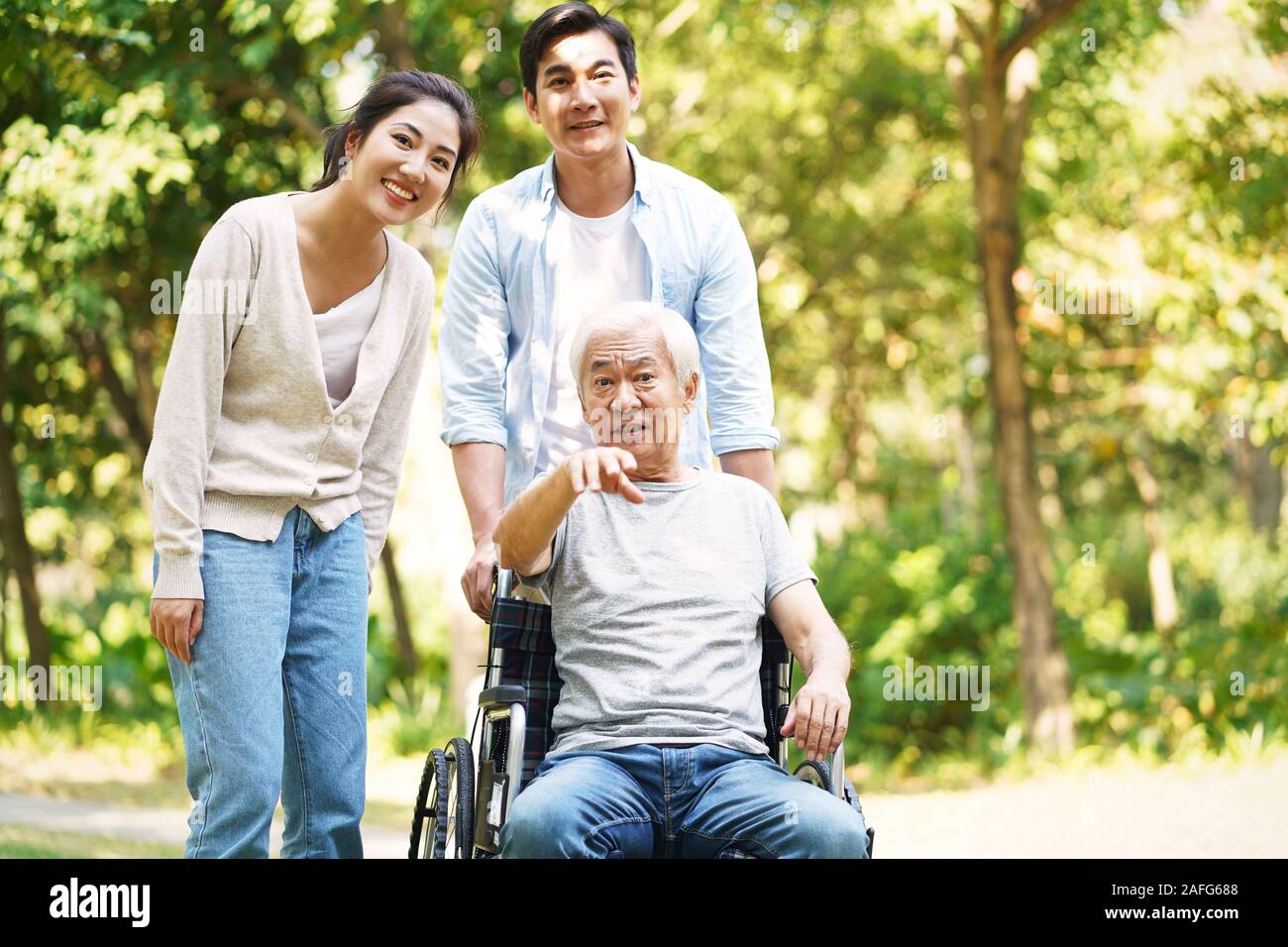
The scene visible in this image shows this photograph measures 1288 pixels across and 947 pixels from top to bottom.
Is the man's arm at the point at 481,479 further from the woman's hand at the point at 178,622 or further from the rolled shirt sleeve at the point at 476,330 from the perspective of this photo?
the woman's hand at the point at 178,622

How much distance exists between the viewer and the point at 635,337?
2.67m

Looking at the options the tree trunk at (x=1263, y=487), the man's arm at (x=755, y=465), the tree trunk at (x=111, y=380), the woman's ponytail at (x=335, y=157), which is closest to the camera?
the woman's ponytail at (x=335, y=157)

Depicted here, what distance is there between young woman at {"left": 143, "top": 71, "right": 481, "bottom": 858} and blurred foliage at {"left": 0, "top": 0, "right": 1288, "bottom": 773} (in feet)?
6.84

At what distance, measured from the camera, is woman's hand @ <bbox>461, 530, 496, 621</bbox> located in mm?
2846

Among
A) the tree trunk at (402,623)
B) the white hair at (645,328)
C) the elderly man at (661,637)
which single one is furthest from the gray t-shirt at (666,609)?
the tree trunk at (402,623)

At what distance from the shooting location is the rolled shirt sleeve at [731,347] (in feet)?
10.1

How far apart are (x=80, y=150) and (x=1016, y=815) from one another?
5580mm

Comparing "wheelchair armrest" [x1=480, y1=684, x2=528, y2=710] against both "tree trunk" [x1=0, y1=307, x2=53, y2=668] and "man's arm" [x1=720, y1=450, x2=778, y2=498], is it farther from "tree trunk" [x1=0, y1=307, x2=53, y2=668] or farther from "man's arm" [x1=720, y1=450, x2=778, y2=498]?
"tree trunk" [x1=0, y1=307, x2=53, y2=668]

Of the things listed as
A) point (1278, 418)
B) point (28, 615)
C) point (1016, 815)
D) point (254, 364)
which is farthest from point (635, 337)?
point (28, 615)

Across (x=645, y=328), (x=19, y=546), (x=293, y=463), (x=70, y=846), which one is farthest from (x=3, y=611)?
(x=645, y=328)

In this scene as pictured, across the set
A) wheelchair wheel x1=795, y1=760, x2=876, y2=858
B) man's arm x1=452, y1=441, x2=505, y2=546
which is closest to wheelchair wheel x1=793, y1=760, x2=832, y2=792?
wheelchair wheel x1=795, y1=760, x2=876, y2=858

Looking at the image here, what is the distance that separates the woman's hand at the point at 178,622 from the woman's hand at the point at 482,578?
0.52 m
